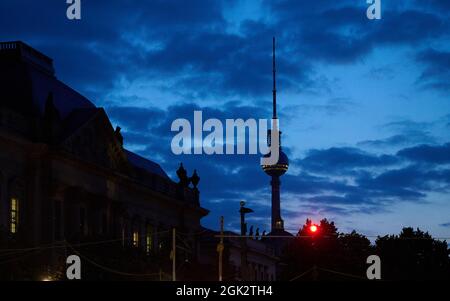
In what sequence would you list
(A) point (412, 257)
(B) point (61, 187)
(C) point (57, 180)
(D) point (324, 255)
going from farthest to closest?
(A) point (412, 257), (D) point (324, 255), (B) point (61, 187), (C) point (57, 180)

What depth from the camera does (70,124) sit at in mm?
69125

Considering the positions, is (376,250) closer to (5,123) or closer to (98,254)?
(98,254)

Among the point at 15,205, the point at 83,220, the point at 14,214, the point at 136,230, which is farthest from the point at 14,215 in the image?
the point at 136,230

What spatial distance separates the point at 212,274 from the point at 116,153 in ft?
56.8

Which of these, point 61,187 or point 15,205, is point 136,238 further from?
point 15,205

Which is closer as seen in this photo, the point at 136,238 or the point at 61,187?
the point at 61,187

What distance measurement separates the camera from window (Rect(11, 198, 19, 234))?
62.0 metres

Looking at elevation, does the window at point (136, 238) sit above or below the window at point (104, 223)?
below

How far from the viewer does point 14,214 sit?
6241 cm

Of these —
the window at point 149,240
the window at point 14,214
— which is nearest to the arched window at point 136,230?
the window at point 149,240

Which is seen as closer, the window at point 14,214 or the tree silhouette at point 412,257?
the window at point 14,214

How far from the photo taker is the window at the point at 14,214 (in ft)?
203

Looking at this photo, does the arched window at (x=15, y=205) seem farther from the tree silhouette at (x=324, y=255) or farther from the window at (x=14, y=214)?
the tree silhouette at (x=324, y=255)
